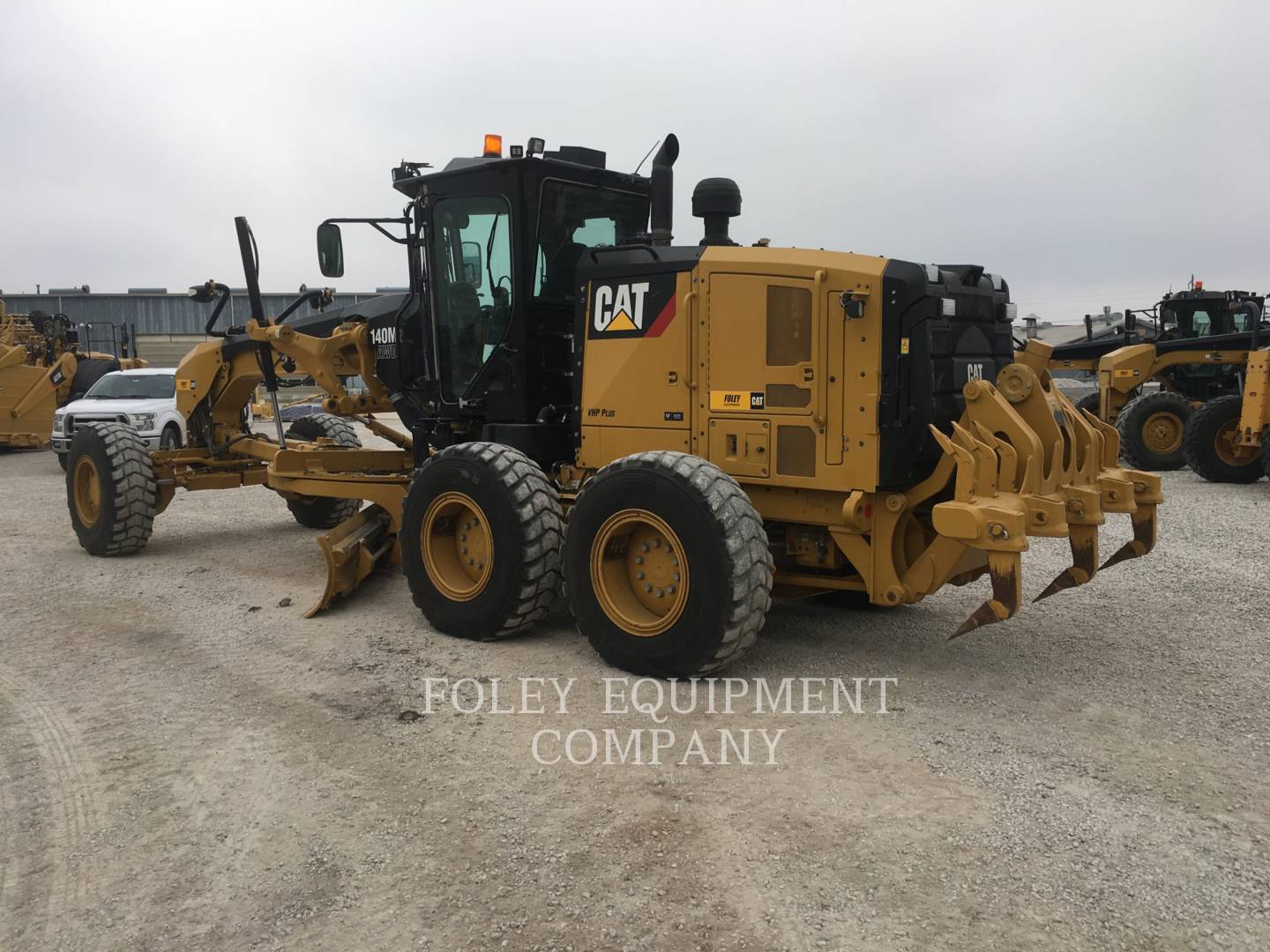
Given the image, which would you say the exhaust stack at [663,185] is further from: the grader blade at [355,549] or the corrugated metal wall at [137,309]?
the corrugated metal wall at [137,309]

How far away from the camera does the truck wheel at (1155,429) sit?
15078 millimetres

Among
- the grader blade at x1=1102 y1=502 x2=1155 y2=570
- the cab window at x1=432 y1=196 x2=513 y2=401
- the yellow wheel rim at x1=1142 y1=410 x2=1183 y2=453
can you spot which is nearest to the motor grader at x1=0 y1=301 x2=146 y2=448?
the cab window at x1=432 y1=196 x2=513 y2=401

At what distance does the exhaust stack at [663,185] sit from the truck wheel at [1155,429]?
37.1ft

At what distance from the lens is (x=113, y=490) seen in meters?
8.71

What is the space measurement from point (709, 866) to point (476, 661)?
2565 mm

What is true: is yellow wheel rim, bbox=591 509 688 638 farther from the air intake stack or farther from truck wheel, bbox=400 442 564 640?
the air intake stack

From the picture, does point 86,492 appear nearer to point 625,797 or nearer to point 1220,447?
point 625,797

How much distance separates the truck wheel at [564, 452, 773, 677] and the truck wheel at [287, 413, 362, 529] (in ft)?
17.1

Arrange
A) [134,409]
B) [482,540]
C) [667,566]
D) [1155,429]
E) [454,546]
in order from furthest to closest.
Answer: [1155,429], [134,409], [454,546], [482,540], [667,566]

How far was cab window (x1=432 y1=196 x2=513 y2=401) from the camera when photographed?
22.0 ft

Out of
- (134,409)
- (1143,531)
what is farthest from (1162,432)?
(134,409)

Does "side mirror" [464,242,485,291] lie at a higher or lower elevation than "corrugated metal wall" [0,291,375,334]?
lower

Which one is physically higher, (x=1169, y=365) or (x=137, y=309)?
(x=137, y=309)

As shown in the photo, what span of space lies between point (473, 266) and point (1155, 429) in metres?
12.3
